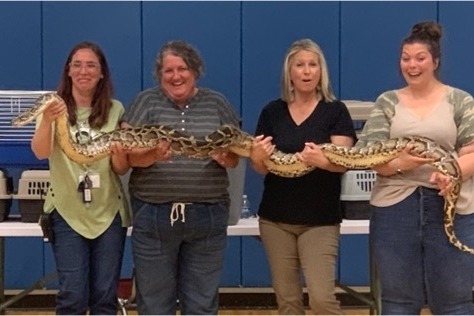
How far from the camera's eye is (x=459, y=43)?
5277 mm

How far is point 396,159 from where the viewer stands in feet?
8.84

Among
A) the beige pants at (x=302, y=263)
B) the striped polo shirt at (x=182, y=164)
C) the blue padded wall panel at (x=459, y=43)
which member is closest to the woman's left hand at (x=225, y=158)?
the striped polo shirt at (x=182, y=164)

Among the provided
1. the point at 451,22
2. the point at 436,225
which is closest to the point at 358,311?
the point at 451,22

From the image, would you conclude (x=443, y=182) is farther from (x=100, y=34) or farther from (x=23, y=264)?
(x=23, y=264)

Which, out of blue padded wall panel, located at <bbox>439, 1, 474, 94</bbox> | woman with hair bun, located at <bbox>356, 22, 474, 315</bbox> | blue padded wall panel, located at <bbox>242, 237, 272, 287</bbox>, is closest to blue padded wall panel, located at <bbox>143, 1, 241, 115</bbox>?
blue padded wall panel, located at <bbox>242, 237, 272, 287</bbox>

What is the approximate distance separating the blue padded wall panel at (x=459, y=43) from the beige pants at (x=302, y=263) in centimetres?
273

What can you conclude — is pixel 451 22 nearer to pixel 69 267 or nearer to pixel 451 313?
pixel 451 313

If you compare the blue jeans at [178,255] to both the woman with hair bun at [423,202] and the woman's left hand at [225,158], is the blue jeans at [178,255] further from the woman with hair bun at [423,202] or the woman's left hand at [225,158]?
the woman with hair bun at [423,202]

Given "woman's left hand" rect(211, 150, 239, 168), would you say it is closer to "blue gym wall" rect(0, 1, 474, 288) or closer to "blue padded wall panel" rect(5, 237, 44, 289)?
"blue gym wall" rect(0, 1, 474, 288)

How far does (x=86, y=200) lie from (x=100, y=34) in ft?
8.37

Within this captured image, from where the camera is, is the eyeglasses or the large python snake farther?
the eyeglasses

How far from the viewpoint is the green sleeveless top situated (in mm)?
2914

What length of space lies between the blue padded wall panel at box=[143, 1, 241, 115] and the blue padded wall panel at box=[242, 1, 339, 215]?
8cm

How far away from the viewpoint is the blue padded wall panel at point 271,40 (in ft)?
17.1
